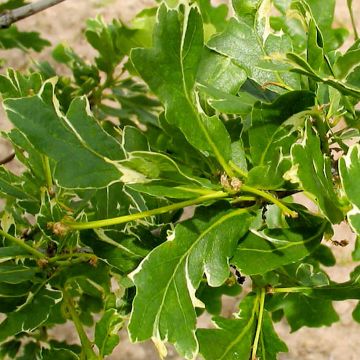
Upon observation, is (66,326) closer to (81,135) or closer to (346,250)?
(346,250)

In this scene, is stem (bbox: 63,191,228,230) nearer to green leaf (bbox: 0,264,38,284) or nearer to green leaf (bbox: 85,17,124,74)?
green leaf (bbox: 0,264,38,284)

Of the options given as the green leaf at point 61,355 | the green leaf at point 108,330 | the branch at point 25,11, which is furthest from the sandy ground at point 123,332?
the green leaf at point 108,330

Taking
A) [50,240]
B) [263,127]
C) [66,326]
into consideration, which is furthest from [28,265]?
[66,326]

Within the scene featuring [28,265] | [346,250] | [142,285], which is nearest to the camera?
[142,285]

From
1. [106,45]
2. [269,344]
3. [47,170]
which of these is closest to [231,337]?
[269,344]

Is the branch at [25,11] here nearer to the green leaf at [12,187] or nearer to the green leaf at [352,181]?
the green leaf at [12,187]
